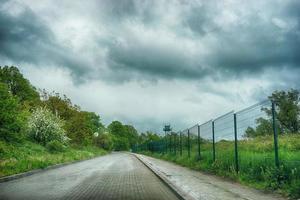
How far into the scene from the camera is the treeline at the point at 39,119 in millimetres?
29281

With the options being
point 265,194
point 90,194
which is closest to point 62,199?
point 90,194

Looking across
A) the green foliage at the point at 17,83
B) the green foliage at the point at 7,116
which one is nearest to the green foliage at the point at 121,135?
the green foliage at the point at 17,83

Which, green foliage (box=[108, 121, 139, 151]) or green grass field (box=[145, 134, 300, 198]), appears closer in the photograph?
green grass field (box=[145, 134, 300, 198])

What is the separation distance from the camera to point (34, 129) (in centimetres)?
4797

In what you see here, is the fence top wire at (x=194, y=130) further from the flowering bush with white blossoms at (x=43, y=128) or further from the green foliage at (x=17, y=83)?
the green foliage at (x=17, y=83)

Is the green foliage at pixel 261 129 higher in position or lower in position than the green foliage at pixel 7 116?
lower

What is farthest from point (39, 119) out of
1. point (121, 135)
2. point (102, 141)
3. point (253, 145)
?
point (121, 135)

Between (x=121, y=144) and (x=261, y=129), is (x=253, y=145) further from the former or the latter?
(x=121, y=144)

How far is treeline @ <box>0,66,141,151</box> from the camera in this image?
2928cm

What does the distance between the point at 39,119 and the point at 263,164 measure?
37.8 meters

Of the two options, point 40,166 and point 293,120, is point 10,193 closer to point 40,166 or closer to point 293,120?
point 293,120

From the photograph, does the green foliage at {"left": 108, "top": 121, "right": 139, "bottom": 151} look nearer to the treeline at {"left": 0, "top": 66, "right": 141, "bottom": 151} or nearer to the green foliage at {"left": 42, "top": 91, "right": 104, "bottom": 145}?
the treeline at {"left": 0, "top": 66, "right": 141, "bottom": 151}

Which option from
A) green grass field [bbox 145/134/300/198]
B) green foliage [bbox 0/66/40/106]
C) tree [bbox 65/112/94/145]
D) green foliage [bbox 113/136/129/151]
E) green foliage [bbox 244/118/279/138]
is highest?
green foliage [bbox 0/66/40/106]

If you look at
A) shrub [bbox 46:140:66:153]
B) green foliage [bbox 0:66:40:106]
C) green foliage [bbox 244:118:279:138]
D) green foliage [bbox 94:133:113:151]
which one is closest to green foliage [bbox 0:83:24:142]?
shrub [bbox 46:140:66:153]
